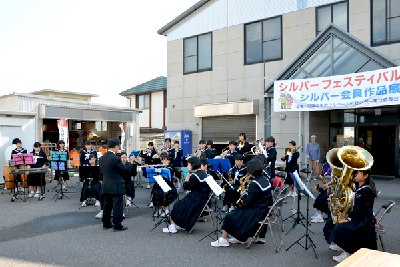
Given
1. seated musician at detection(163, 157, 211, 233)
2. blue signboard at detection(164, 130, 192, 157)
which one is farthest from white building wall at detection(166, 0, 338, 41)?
seated musician at detection(163, 157, 211, 233)

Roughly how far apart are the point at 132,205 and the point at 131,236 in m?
2.82

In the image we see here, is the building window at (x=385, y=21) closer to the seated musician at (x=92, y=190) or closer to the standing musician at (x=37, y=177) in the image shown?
the seated musician at (x=92, y=190)

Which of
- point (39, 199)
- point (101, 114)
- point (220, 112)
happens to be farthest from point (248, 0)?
point (39, 199)

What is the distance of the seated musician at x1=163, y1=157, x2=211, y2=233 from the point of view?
5914 millimetres

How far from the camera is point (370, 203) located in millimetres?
4137

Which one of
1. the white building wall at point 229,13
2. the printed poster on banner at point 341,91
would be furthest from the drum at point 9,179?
the white building wall at point 229,13

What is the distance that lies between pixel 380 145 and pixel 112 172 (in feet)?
42.4

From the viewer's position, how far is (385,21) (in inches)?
484

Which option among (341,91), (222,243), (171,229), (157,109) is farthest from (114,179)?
(157,109)

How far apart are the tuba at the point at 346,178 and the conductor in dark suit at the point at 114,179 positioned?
3878mm

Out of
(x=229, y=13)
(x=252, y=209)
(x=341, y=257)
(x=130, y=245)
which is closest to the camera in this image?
(x=341, y=257)

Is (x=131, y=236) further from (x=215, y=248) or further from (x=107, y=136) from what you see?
(x=107, y=136)

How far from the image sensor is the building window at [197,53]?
56.2 feet

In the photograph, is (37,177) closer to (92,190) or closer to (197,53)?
(92,190)
